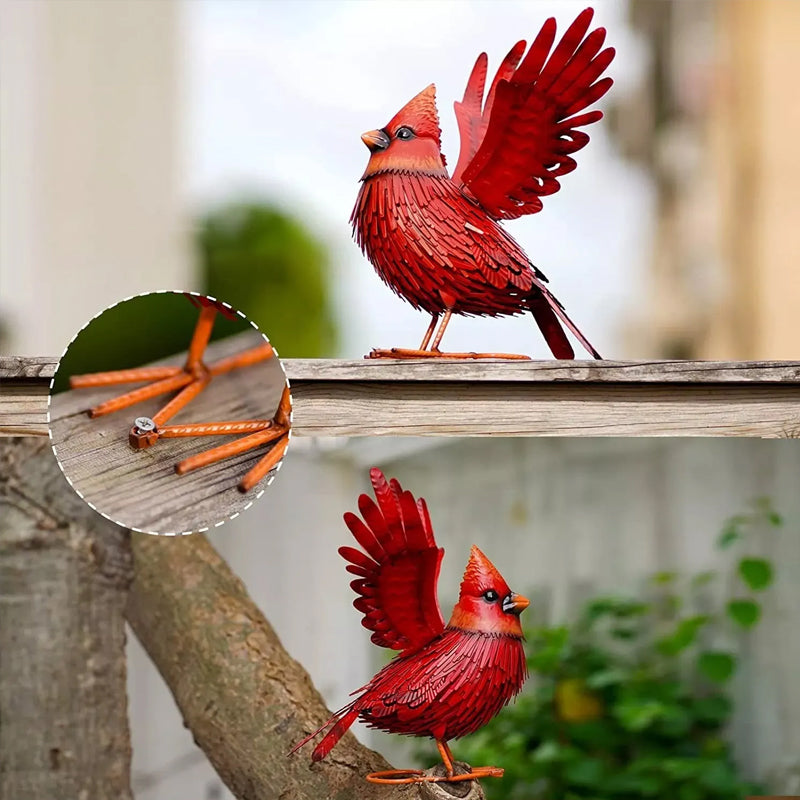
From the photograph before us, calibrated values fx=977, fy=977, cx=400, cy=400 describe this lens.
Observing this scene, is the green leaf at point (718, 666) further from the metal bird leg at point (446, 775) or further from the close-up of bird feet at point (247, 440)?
the close-up of bird feet at point (247, 440)

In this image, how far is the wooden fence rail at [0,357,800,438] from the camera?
25.1 inches

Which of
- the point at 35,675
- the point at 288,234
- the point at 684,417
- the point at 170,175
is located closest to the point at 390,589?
the point at 684,417

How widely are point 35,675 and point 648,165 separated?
12.1ft

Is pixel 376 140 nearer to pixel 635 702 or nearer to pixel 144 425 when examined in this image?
pixel 144 425

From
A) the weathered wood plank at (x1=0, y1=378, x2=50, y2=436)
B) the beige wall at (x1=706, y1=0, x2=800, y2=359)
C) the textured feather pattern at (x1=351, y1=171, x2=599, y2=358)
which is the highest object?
the beige wall at (x1=706, y1=0, x2=800, y2=359)

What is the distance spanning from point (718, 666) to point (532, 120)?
45.3 inches

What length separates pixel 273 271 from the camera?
17.6ft

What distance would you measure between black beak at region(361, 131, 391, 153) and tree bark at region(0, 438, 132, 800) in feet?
1.84

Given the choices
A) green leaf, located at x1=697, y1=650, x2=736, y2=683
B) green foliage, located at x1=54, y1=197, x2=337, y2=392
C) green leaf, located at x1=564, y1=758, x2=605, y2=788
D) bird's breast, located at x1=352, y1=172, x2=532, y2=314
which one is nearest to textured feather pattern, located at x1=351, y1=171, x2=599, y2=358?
bird's breast, located at x1=352, y1=172, x2=532, y2=314

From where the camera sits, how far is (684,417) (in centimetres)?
66

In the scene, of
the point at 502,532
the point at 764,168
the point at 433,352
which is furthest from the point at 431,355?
the point at 764,168

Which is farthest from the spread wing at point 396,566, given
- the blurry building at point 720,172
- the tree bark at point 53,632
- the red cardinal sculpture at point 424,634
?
the blurry building at point 720,172

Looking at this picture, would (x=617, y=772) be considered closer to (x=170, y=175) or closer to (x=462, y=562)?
(x=462, y=562)

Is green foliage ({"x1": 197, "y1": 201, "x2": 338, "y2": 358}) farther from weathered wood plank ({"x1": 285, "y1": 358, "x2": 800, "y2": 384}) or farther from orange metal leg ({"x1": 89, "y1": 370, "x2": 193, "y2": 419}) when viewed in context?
weathered wood plank ({"x1": 285, "y1": 358, "x2": 800, "y2": 384})
